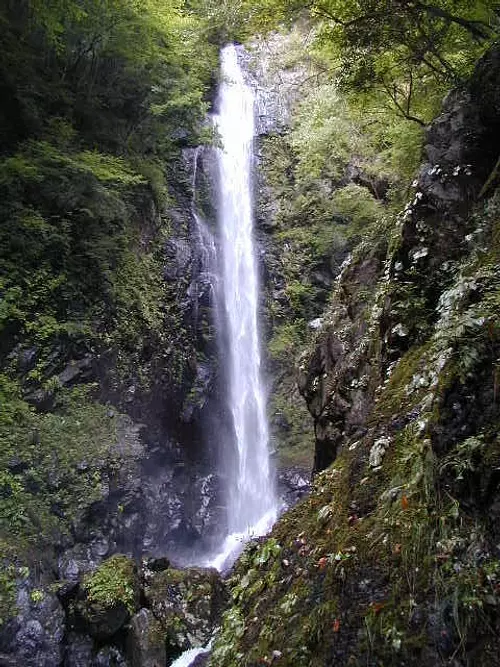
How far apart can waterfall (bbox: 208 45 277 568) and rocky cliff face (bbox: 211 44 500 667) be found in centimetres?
747

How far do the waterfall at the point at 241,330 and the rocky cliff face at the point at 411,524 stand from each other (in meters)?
7.47

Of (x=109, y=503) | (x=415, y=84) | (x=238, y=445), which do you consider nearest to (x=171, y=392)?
(x=238, y=445)

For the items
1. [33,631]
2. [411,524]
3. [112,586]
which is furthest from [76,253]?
[411,524]

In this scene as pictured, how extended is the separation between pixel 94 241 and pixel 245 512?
23.0ft

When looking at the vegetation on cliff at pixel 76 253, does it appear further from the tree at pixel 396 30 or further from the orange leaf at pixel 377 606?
the orange leaf at pixel 377 606

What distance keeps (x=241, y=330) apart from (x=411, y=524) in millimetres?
11883

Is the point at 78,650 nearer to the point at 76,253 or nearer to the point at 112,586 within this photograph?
the point at 112,586

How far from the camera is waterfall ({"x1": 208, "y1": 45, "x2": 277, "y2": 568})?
11539 millimetres

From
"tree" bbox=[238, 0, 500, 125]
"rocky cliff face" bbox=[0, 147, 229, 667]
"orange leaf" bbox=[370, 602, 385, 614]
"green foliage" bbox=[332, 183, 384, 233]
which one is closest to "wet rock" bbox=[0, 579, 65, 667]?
"rocky cliff face" bbox=[0, 147, 229, 667]

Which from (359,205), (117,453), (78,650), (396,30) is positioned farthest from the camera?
(359,205)

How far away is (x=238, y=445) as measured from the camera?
12578mm

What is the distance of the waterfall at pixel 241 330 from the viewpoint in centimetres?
1154

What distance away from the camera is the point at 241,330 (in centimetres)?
1388

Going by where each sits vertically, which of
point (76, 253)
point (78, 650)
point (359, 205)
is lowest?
point (78, 650)
